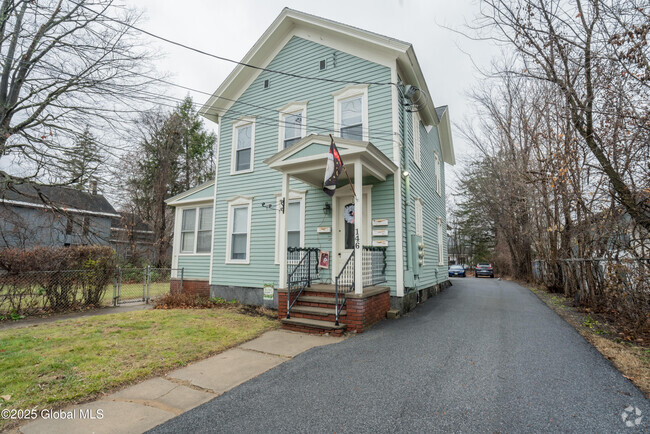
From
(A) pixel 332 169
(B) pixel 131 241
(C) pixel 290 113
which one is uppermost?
(C) pixel 290 113

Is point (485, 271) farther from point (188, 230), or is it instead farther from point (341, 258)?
point (188, 230)

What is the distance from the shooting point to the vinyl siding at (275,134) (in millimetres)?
8164

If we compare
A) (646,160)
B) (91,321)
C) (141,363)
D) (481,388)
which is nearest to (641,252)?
(646,160)

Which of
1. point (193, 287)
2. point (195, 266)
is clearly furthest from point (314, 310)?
point (195, 266)

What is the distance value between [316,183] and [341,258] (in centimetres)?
210

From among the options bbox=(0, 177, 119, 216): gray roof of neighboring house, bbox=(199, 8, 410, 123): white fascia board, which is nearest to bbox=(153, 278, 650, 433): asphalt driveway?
bbox=(199, 8, 410, 123): white fascia board

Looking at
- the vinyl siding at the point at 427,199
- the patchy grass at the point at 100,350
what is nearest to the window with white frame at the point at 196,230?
the patchy grass at the point at 100,350

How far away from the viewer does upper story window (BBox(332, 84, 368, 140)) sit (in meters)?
8.23

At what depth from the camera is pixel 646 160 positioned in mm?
5207

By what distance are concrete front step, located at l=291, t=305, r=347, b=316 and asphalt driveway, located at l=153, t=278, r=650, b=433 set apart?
94 cm

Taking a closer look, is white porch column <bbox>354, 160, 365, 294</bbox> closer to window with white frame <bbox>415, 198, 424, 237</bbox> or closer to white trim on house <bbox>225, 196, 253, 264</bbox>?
window with white frame <bbox>415, 198, 424, 237</bbox>

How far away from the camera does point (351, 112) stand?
8484 millimetres

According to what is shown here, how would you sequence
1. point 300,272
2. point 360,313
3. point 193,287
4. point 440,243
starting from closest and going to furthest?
point 360,313 → point 300,272 → point 193,287 → point 440,243

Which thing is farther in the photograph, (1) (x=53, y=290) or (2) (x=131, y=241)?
(2) (x=131, y=241)
